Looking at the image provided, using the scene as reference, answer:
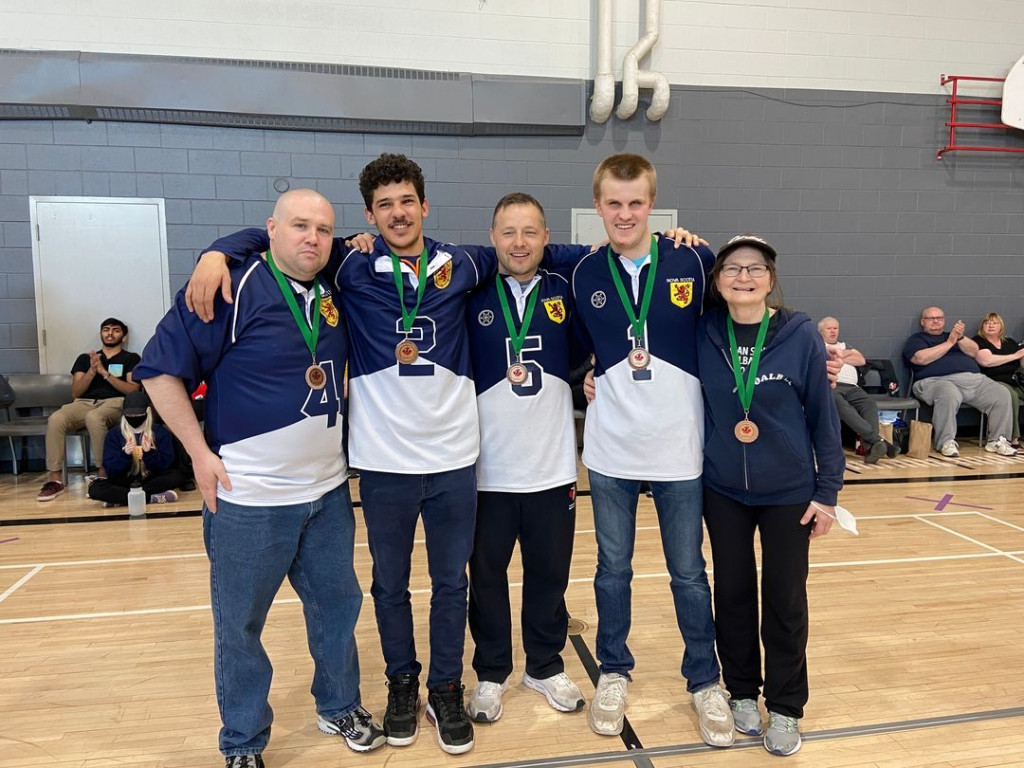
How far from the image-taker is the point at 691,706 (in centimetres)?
240

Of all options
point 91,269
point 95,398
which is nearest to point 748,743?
point 95,398

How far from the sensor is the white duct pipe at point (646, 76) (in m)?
6.54

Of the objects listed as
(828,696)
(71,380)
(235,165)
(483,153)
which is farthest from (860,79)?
(71,380)

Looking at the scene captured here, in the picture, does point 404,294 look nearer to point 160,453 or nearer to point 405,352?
point 405,352

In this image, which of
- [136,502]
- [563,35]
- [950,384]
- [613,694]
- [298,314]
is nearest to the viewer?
[298,314]

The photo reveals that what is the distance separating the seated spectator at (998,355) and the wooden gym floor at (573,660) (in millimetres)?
3118

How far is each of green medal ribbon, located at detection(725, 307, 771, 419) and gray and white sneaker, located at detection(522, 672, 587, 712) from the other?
3.56ft

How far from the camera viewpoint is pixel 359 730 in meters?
2.18

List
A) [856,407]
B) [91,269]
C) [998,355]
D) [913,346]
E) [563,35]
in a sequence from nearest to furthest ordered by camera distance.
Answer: [91,269]
[856,407]
[563,35]
[998,355]
[913,346]

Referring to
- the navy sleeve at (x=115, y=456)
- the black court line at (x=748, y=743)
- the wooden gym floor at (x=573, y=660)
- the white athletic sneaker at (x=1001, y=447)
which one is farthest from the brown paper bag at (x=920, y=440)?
the navy sleeve at (x=115, y=456)

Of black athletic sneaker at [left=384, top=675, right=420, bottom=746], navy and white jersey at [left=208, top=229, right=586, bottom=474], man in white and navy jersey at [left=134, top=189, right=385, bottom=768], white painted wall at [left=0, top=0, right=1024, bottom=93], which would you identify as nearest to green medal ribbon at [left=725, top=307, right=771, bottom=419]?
navy and white jersey at [left=208, top=229, right=586, bottom=474]

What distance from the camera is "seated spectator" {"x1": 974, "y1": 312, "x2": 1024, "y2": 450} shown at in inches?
276

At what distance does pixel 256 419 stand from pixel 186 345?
26cm

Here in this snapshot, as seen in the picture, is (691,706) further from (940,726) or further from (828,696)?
(940,726)
